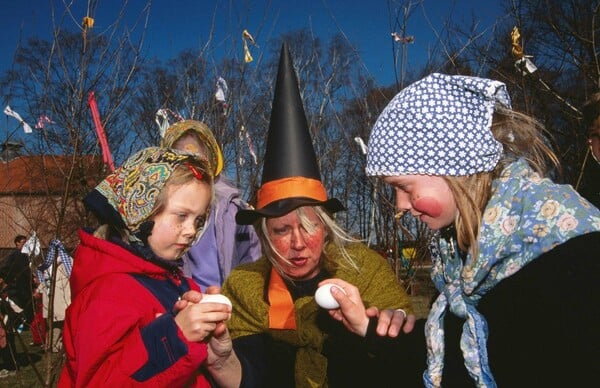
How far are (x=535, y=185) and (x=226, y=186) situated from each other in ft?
8.93

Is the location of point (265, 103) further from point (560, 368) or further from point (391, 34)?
point (560, 368)

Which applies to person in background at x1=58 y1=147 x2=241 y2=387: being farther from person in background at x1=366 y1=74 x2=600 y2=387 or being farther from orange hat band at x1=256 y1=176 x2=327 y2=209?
person in background at x1=366 y1=74 x2=600 y2=387

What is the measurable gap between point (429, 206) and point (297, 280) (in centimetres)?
99

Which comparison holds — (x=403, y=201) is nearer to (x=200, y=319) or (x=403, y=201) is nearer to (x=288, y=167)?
(x=200, y=319)

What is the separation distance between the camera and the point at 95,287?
1.87m

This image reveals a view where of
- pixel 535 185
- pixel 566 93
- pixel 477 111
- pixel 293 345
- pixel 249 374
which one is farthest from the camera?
pixel 566 93

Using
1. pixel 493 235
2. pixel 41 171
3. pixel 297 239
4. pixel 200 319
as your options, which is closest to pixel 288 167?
pixel 297 239

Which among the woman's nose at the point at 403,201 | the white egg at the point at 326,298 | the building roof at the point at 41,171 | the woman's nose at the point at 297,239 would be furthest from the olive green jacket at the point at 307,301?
the building roof at the point at 41,171

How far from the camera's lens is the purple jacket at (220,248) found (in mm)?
3455

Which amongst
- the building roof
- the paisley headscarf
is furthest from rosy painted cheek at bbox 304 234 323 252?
the building roof

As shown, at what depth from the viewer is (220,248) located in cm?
352

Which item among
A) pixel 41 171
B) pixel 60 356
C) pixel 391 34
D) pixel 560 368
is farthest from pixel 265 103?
pixel 560 368

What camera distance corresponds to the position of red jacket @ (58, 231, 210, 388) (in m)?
1.68

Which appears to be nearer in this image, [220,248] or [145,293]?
[145,293]
